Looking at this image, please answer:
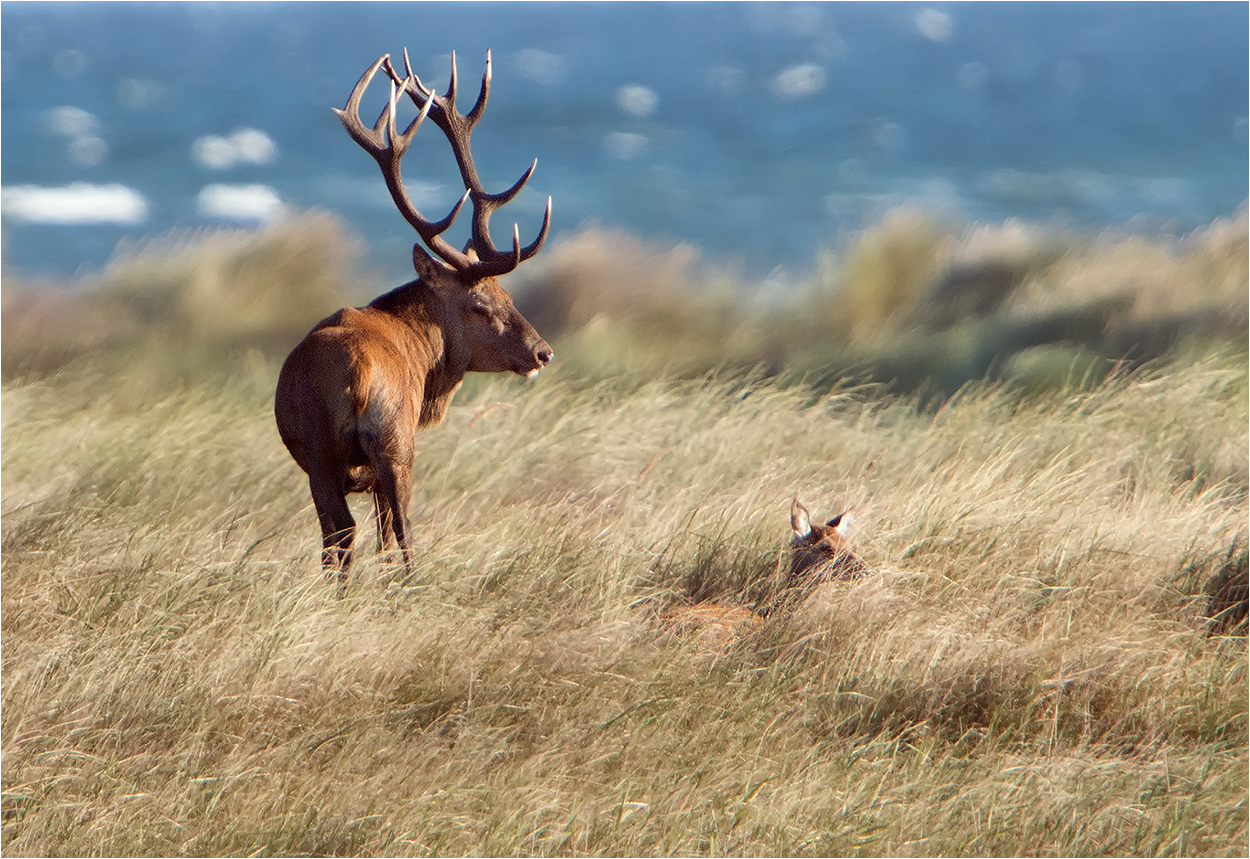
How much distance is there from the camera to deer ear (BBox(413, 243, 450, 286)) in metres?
5.46

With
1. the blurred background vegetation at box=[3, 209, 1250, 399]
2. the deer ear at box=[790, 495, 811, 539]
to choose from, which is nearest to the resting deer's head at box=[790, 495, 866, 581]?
the deer ear at box=[790, 495, 811, 539]

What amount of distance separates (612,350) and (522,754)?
6816mm

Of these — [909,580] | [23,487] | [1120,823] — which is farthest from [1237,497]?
[23,487]

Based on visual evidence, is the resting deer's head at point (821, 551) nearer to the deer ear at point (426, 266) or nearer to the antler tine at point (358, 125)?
the deer ear at point (426, 266)

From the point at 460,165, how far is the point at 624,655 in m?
2.37

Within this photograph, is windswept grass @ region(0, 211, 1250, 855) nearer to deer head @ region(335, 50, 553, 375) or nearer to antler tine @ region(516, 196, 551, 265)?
deer head @ region(335, 50, 553, 375)

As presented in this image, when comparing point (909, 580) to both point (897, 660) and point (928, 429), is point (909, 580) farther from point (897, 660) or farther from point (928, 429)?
point (928, 429)

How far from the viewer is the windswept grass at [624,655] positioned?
148 inches

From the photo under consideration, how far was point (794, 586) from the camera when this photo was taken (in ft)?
17.0

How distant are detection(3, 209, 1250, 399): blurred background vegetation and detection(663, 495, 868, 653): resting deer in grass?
13.7 ft

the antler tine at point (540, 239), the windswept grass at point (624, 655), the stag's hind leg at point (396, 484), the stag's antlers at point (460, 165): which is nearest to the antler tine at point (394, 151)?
the stag's antlers at point (460, 165)

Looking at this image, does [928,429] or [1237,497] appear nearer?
[1237,497]

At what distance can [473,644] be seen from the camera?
4.50 meters

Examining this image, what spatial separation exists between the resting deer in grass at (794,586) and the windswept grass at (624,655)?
0.09m
